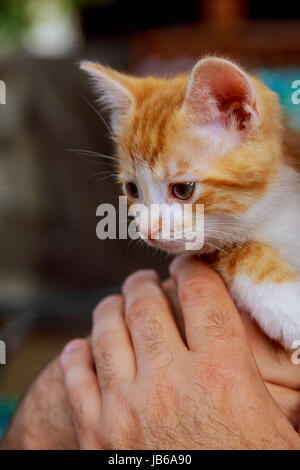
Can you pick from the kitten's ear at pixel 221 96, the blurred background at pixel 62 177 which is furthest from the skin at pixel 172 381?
the blurred background at pixel 62 177

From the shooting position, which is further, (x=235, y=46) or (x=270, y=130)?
(x=235, y=46)

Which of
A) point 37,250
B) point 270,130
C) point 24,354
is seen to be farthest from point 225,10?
point 270,130

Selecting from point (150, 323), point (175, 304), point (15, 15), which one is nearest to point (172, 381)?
point (150, 323)

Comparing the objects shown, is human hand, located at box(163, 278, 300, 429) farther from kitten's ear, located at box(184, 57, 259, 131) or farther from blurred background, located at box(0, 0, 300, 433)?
blurred background, located at box(0, 0, 300, 433)

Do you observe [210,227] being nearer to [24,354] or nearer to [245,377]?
[245,377]

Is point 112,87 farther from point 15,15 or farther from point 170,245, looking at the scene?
point 15,15

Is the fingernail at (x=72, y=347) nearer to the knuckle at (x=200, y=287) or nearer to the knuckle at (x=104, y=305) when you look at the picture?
the knuckle at (x=104, y=305)

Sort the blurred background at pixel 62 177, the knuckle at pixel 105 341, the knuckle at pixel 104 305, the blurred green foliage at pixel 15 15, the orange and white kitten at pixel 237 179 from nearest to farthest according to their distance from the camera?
the orange and white kitten at pixel 237 179 < the knuckle at pixel 105 341 < the knuckle at pixel 104 305 < the blurred background at pixel 62 177 < the blurred green foliage at pixel 15 15

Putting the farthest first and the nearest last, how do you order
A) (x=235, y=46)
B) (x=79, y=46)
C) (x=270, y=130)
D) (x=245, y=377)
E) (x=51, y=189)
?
(x=79, y=46)
(x=51, y=189)
(x=235, y=46)
(x=270, y=130)
(x=245, y=377)
